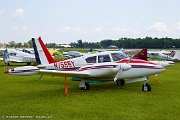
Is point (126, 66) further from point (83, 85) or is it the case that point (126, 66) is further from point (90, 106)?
point (90, 106)

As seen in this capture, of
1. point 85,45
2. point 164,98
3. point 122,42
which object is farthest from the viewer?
point 85,45

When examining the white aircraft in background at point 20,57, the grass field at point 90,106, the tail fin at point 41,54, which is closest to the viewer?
the grass field at point 90,106

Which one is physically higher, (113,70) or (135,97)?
(113,70)

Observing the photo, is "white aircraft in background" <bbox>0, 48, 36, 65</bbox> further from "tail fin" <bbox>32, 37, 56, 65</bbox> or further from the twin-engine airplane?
the twin-engine airplane

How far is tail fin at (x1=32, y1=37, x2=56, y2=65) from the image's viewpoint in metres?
14.9

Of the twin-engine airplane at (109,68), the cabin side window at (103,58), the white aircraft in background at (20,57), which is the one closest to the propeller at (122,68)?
the twin-engine airplane at (109,68)

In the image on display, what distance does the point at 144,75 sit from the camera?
12.0 metres

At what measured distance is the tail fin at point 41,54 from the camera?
14898 millimetres

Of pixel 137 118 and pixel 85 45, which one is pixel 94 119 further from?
pixel 85 45

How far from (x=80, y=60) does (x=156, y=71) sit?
3.77 m

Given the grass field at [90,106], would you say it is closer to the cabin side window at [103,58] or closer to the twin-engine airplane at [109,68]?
the twin-engine airplane at [109,68]

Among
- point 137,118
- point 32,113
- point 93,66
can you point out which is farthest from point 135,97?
point 32,113

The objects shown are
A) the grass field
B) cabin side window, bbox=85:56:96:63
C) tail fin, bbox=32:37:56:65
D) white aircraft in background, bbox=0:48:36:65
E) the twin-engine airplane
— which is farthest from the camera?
white aircraft in background, bbox=0:48:36:65

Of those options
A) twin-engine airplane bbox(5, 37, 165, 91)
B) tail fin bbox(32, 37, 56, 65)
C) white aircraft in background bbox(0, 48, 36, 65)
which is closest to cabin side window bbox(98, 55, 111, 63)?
twin-engine airplane bbox(5, 37, 165, 91)
